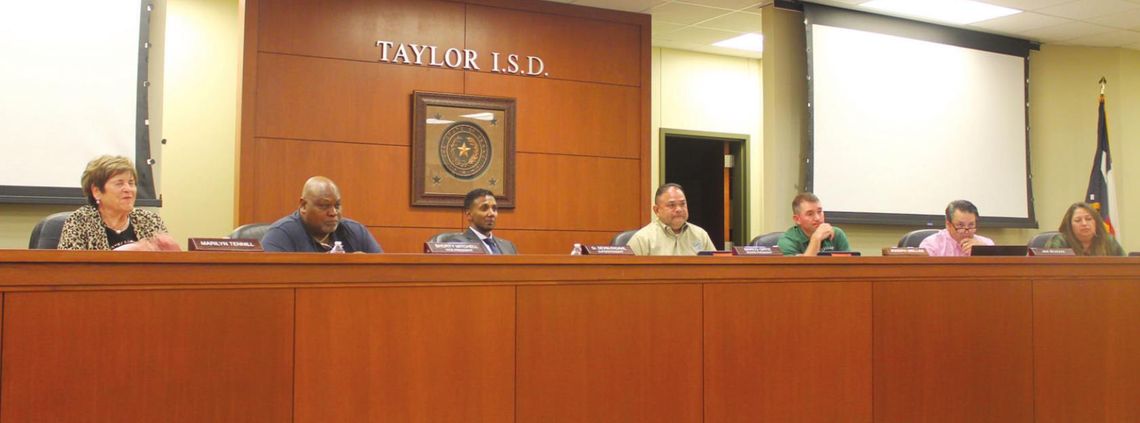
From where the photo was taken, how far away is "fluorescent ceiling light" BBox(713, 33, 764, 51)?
7035mm

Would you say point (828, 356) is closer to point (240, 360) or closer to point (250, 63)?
point (240, 360)

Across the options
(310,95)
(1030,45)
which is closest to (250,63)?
(310,95)

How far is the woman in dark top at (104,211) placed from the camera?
305 cm

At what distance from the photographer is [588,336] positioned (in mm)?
2453

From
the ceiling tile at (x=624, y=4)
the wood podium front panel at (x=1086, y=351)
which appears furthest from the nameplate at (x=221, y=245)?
the ceiling tile at (x=624, y=4)

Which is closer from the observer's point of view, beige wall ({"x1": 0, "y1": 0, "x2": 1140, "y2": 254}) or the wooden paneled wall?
the wooden paneled wall

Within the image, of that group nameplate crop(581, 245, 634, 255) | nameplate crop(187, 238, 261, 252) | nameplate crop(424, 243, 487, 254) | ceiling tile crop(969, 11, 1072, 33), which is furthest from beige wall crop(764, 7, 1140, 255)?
nameplate crop(187, 238, 261, 252)

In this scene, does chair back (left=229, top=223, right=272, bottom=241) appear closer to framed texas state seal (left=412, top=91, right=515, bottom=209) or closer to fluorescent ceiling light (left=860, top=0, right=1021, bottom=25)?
framed texas state seal (left=412, top=91, right=515, bottom=209)

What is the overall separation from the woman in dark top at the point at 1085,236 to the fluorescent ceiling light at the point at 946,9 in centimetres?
205

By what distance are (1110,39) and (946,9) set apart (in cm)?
176

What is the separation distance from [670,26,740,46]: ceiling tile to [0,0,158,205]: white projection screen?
3562 mm

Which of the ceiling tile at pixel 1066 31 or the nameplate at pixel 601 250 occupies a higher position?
the ceiling tile at pixel 1066 31

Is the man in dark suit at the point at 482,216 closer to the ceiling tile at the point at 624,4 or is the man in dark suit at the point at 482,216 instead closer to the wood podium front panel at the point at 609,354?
the wood podium front panel at the point at 609,354

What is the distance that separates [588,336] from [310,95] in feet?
10.4
